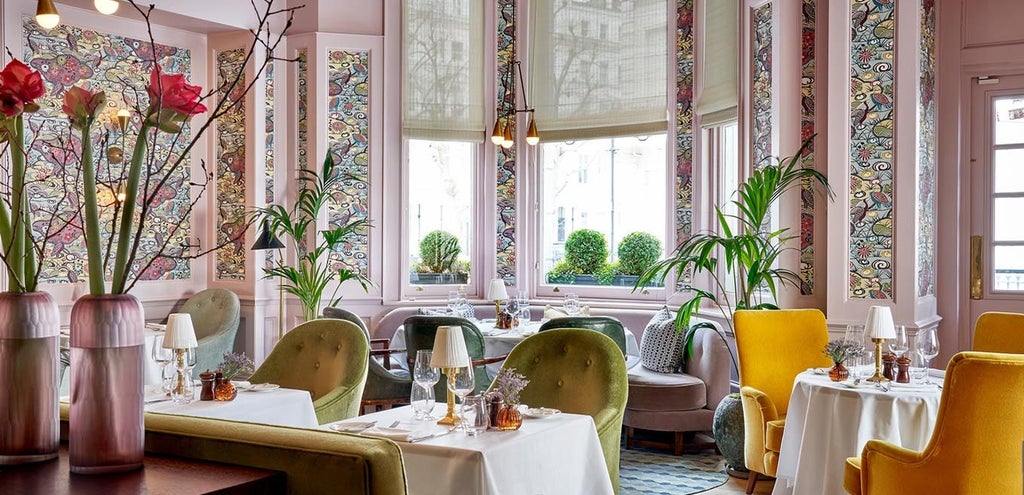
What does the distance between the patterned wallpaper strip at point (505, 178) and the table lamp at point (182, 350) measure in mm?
4466

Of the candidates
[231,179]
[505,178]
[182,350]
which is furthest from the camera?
[505,178]

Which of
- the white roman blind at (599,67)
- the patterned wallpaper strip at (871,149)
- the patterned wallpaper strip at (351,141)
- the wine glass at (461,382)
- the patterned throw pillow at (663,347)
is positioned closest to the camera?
the wine glass at (461,382)

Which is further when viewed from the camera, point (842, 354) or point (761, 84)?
point (761, 84)

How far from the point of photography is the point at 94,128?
6.82 m

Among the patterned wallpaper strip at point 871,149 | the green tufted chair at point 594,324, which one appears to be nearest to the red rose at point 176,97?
the green tufted chair at point 594,324

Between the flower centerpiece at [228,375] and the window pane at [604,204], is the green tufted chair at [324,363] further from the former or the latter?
the window pane at [604,204]

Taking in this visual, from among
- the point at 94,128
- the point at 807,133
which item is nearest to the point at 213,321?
the point at 94,128

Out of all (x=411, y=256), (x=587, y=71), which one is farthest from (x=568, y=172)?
(x=411, y=256)

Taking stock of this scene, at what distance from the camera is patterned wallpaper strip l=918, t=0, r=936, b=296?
5.57 m

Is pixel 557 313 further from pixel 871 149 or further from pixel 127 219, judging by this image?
pixel 127 219

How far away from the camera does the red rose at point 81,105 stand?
1.48 metres

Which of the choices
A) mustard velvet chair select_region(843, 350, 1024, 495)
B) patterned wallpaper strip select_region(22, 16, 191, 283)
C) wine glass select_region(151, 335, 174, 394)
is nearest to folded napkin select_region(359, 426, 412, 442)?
wine glass select_region(151, 335, 174, 394)

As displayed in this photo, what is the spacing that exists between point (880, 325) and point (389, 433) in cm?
242

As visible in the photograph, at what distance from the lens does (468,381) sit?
10.5 feet
